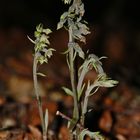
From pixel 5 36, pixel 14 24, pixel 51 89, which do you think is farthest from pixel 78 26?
pixel 14 24

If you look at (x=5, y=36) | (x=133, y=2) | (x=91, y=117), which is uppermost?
(x=133, y=2)

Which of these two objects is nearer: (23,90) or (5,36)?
(23,90)

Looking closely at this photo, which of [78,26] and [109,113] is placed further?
[109,113]

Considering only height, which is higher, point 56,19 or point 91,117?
point 56,19

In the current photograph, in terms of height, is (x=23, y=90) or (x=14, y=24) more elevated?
(x=14, y=24)

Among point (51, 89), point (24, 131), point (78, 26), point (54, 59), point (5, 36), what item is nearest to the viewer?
point (78, 26)

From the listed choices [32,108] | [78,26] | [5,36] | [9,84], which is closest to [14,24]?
[5,36]

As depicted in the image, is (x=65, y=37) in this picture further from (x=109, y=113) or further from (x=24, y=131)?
(x=24, y=131)

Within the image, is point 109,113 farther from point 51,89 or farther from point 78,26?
point 78,26

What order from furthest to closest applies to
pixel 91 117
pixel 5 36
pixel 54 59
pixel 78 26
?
pixel 5 36
pixel 54 59
pixel 91 117
pixel 78 26
